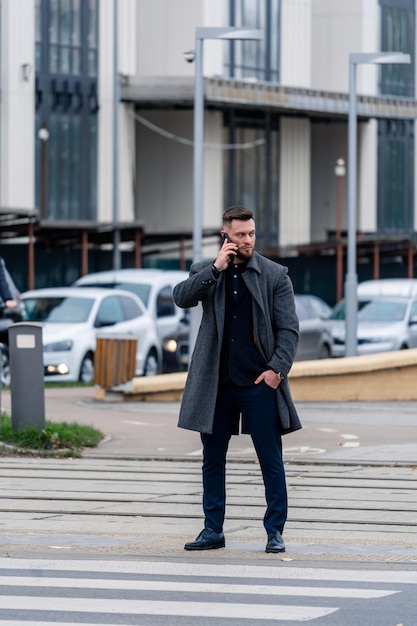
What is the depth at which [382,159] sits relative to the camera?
5959cm

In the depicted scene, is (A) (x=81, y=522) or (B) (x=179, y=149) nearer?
(A) (x=81, y=522)

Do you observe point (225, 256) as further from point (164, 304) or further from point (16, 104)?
point (16, 104)

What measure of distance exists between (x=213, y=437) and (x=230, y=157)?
44.8m

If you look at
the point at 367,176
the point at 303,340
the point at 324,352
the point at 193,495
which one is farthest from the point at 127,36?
the point at 193,495

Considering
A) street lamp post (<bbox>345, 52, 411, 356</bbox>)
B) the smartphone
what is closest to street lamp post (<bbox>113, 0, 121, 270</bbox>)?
street lamp post (<bbox>345, 52, 411, 356</bbox>)

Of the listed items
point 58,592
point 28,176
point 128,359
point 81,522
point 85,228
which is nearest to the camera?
point 58,592

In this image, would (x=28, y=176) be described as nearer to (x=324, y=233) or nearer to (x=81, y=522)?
(x=324, y=233)

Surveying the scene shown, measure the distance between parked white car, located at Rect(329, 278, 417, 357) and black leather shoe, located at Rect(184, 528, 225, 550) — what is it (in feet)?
70.3

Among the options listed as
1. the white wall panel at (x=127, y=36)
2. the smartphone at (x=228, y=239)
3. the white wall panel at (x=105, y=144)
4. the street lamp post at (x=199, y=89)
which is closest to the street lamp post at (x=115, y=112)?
the white wall panel at (x=105, y=144)

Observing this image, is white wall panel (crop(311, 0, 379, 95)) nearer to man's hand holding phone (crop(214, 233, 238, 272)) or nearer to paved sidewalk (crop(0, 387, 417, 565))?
paved sidewalk (crop(0, 387, 417, 565))

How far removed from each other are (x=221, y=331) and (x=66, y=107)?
40.2 m

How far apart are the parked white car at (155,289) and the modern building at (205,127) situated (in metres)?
9.44

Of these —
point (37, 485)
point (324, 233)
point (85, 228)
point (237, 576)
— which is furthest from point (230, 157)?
point (237, 576)

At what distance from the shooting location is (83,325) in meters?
25.0
